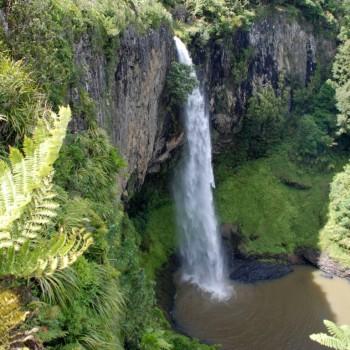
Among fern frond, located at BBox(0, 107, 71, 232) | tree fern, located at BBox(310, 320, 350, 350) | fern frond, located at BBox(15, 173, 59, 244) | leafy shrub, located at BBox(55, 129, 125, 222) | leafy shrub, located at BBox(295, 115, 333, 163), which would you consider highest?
fern frond, located at BBox(0, 107, 71, 232)

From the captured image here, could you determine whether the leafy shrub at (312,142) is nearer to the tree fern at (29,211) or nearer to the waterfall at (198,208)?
→ the waterfall at (198,208)

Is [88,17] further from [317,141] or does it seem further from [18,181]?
[317,141]

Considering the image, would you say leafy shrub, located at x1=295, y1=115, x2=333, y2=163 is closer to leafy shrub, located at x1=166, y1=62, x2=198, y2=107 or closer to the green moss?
the green moss

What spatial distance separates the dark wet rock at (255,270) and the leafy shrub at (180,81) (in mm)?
9901

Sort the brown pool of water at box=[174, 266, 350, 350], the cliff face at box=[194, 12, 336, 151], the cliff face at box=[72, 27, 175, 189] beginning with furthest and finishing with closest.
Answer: the cliff face at box=[194, 12, 336, 151] → the brown pool of water at box=[174, 266, 350, 350] → the cliff face at box=[72, 27, 175, 189]

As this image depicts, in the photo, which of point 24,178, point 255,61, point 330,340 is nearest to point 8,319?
point 24,178

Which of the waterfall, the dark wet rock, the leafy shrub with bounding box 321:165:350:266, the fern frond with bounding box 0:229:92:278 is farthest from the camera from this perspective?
the leafy shrub with bounding box 321:165:350:266

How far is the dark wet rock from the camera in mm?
22125

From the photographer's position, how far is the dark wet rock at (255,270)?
72.6 ft

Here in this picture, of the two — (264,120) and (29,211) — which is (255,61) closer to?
(264,120)

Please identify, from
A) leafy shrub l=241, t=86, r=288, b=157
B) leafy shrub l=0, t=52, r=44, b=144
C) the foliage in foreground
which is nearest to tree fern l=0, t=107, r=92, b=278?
the foliage in foreground

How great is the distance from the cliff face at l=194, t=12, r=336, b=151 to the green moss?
283cm

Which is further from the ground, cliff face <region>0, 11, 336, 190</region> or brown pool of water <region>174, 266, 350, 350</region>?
cliff face <region>0, 11, 336, 190</region>

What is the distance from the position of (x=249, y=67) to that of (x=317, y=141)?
674 cm
